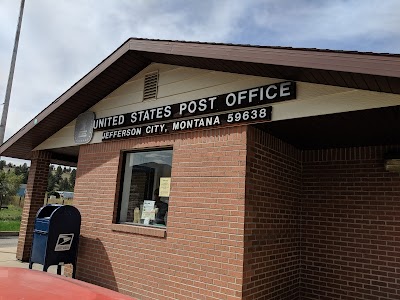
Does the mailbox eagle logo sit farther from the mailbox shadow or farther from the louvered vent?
the louvered vent

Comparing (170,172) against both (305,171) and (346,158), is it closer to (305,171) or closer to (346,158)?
(305,171)

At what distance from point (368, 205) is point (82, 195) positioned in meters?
5.56

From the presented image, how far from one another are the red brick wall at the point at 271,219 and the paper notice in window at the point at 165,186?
1629 millimetres

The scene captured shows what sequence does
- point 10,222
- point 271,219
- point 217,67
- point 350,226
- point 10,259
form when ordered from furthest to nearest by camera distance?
point 10,222
point 10,259
point 350,226
point 271,219
point 217,67

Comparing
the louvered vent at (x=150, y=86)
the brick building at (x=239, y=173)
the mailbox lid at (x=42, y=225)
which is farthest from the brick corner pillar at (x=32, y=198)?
the louvered vent at (x=150, y=86)

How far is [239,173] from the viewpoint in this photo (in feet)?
15.7

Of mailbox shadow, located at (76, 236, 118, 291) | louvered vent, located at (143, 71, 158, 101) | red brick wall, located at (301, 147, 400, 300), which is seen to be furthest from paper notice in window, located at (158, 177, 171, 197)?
red brick wall, located at (301, 147, 400, 300)

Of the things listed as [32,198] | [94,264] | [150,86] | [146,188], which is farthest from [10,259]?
[150,86]

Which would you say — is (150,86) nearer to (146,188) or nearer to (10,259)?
(146,188)

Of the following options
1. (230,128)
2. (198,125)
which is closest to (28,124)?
(198,125)

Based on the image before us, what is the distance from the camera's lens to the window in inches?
233

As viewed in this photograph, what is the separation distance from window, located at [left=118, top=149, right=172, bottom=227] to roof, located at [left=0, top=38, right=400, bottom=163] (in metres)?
1.61

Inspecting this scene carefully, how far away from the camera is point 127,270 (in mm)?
5914

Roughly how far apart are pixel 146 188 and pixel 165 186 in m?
0.60
